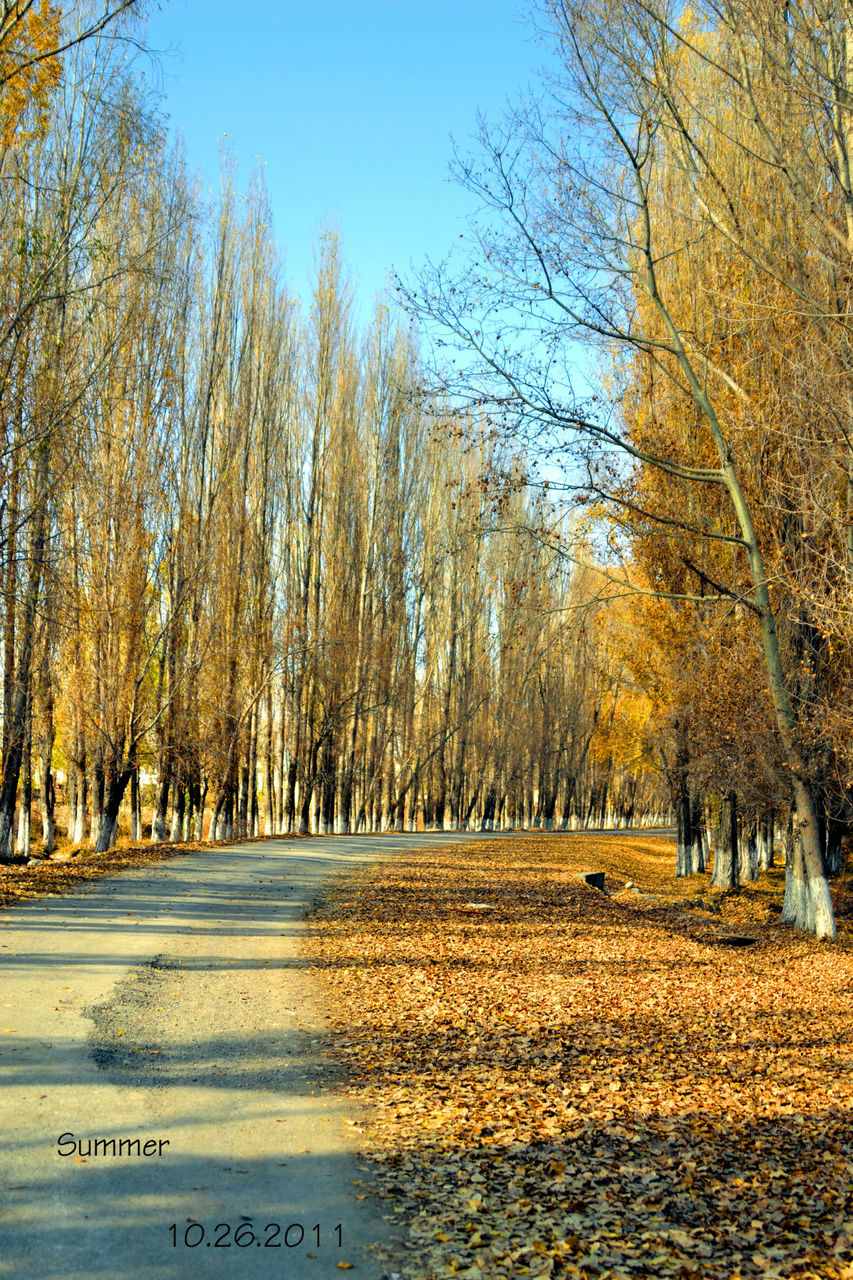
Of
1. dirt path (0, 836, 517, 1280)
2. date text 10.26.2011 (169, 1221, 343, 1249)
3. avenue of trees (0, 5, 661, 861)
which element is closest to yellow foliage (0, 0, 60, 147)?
avenue of trees (0, 5, 661, 861)

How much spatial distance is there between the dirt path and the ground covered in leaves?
35 cm

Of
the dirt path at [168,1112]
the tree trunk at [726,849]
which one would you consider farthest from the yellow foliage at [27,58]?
the tree trunk at [726,849]

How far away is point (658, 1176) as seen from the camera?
4.79 m

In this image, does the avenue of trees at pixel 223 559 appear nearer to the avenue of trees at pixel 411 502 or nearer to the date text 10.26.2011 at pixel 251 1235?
the avenue of trees at pixel 411 502

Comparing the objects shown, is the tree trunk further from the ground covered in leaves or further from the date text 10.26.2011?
the date text 10.26.2011

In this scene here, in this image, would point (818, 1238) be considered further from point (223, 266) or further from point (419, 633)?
point (419, 633)

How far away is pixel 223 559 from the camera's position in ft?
81.1

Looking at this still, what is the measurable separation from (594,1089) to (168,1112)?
8.50 feet

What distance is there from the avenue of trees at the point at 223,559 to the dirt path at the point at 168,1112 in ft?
16.1

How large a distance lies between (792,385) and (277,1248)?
12.0 metres

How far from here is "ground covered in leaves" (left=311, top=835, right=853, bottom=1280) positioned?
4160 mm

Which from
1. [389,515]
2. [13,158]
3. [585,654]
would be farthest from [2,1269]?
[585,654]

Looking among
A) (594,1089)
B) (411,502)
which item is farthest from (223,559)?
(594,1089)

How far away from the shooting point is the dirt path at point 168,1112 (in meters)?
3.75
